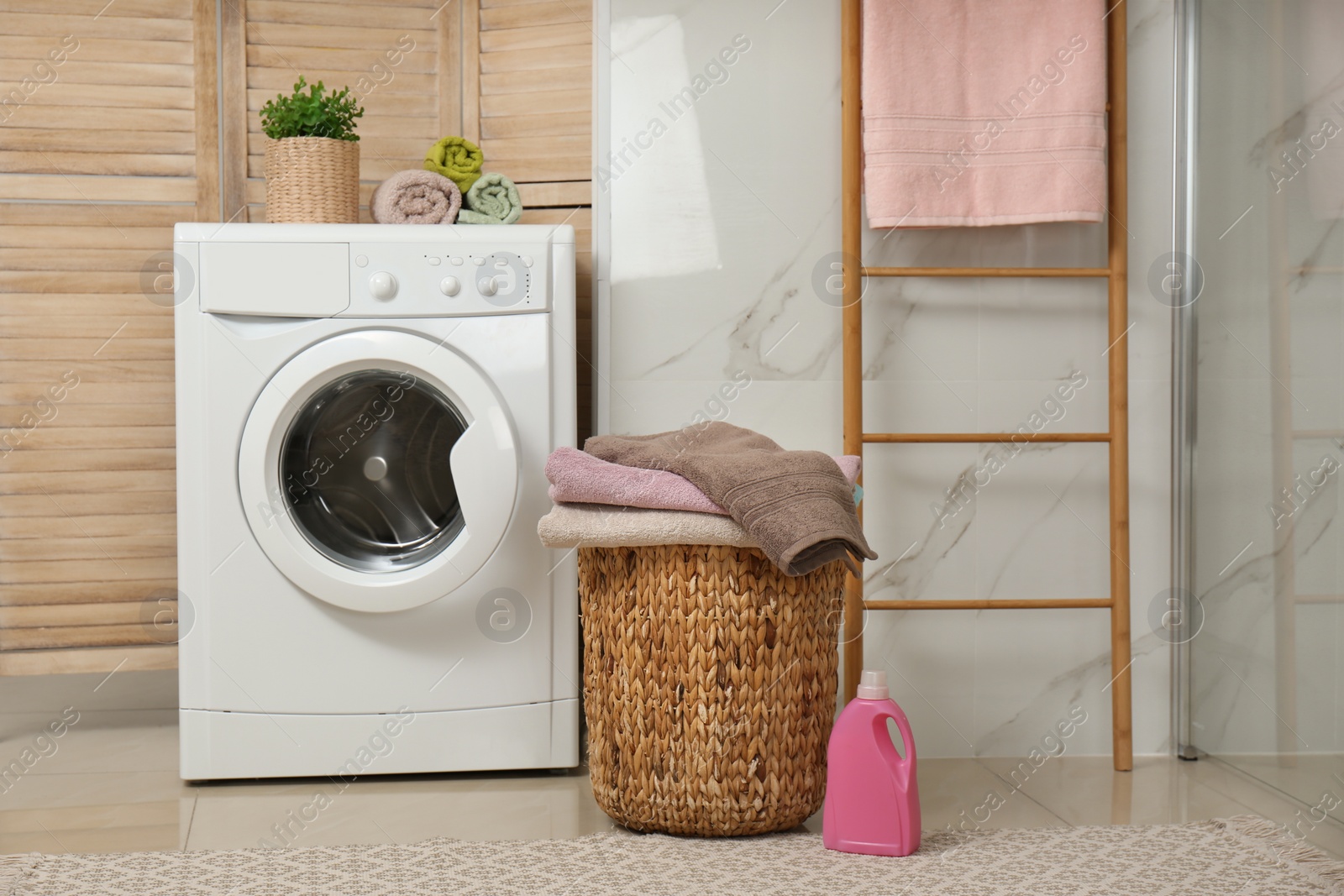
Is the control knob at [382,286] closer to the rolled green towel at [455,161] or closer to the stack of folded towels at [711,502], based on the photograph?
the rolled green towel at [455,161]

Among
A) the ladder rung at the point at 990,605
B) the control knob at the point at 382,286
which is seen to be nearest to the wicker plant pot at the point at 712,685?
the ladder rung at the point at 990,605

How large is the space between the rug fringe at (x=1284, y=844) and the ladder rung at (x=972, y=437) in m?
0.60

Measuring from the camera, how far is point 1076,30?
5.41ft

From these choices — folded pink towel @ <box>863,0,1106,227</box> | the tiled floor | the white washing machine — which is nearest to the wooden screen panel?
the tiled floor

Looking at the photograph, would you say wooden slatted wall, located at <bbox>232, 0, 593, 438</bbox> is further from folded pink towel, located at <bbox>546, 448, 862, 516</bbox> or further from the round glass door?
folded pink towel, located at <bbox>546, 448, 862, 516</bbox>

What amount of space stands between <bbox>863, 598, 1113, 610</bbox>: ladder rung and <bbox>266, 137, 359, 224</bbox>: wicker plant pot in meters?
1.05

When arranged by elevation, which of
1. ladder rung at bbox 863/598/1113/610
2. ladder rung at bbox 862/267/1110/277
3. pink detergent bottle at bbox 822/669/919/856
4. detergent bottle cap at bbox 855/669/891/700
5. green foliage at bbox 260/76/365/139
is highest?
green foliage at bbox 260/76/365/139

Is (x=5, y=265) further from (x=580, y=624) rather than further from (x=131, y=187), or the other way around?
(x=580, y=624)

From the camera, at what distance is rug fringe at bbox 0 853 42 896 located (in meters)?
1.16

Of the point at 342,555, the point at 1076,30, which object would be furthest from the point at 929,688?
the point at 1076,30

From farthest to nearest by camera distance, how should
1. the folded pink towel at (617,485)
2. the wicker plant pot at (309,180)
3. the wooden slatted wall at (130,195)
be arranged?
the wooden slatted wall at (130,195)
the wicker plant pot at (309,180)
the folded pink towel at (617,485)

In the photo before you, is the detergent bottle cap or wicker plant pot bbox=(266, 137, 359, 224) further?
wicker plant pot bbox=(266, 137, 359, 224)

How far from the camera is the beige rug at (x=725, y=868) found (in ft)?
3.84

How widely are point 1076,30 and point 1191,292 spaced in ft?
1.53
